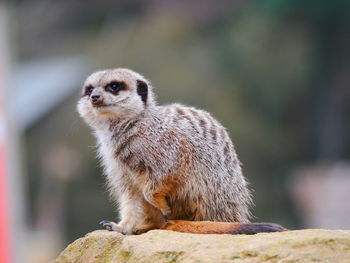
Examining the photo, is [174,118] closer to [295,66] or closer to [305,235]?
[305,235]

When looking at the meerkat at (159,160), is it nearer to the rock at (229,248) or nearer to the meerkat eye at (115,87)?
the meerkat eye at (115,87)

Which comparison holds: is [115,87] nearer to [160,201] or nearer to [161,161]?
[161,161]

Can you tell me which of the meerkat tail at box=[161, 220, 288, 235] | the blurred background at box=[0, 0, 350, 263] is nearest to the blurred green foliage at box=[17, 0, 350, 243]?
the blurred background at box=[0, 0, 350, 263]

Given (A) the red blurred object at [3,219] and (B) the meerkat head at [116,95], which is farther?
(A) the red blurred object at [3,219]

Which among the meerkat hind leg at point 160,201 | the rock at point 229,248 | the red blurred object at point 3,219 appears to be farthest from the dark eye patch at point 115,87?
the red blurred object at point 3,219

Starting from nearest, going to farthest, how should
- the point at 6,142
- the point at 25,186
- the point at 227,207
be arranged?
the point at 227,207
the point at 6,142
the point at 25,186

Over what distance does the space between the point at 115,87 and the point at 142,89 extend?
0.14 m

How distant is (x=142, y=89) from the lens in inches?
244

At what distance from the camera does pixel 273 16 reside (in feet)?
114

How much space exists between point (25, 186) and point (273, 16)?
1186 centimetres

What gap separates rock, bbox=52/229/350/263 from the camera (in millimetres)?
4852

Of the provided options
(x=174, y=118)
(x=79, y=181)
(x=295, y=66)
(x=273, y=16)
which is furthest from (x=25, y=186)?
(x=174, y=118)

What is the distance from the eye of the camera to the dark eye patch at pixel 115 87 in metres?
6.14

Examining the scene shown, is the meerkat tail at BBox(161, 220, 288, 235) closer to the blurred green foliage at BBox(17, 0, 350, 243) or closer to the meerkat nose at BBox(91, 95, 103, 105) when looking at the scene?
the meerkat nose at BBox(91, 95, 103, 105)
